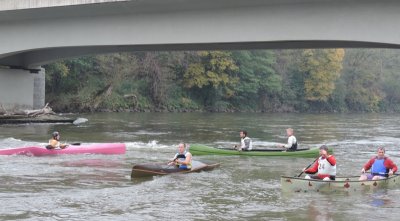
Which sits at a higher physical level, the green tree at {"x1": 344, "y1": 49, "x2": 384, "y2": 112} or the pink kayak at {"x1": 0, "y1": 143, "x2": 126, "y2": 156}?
the green tree at {"x1": 344, "y1": 49, "x2": 384, "y2": 112}

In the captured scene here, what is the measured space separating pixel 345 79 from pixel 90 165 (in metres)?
65.4

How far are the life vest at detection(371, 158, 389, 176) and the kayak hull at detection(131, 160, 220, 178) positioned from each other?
4.68 m

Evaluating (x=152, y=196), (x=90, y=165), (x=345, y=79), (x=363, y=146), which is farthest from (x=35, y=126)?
(x=345, y=79)

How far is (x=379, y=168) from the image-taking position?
1440cm

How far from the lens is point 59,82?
166ft

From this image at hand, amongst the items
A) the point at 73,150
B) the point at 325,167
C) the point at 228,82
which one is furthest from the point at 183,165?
the point at 228,82

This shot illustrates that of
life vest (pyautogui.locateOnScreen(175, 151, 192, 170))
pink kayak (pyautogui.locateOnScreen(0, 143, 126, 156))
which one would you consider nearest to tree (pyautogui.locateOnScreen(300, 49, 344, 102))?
pink kayak (pyautogui.locateOnScreen(0, 143, 126, 156))

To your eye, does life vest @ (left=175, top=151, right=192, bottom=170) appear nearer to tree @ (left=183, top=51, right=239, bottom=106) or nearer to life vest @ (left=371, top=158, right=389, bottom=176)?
life vest @ (left=371, top=158, right=389, bottom=176)

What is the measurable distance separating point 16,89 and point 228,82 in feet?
101

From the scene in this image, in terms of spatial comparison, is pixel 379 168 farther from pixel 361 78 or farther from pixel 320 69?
pixel 361 78

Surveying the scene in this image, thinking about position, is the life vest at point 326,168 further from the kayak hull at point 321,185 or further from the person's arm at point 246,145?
the person's arm at point 246,145

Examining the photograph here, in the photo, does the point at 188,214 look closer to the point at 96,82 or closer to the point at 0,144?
the point at 0,144

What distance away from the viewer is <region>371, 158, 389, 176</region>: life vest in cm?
1433

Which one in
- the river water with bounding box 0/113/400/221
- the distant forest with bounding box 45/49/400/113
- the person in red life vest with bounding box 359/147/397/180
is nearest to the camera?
the river water with bounding box 0/113/400/221
